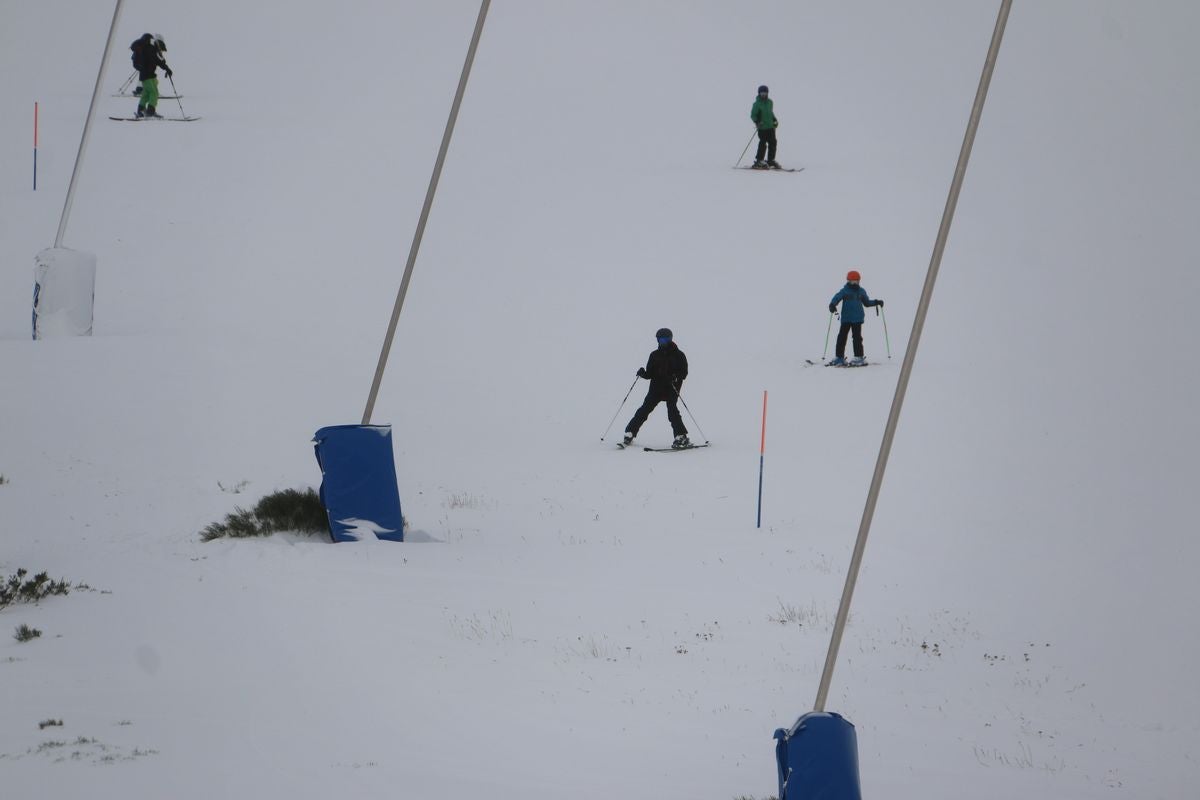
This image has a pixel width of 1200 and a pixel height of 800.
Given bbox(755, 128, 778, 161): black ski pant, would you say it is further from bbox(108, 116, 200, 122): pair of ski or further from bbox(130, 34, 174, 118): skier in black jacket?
bbox(108, 116, 200, 122): pair of ski

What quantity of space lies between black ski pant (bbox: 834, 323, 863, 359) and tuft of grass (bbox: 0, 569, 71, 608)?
15.4 metres

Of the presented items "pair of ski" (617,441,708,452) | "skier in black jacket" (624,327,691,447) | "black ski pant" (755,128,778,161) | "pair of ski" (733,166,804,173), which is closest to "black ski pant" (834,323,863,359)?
"pair of ski" (617,441,708,452)

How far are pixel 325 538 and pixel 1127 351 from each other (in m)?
17.7

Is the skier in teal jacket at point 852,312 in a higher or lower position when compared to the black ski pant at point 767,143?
lower

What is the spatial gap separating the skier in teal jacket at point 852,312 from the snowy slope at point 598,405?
616 mm

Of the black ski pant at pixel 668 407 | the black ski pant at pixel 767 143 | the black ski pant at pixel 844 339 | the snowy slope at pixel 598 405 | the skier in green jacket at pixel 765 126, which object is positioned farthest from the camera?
the black ski pant at pixel 767 143

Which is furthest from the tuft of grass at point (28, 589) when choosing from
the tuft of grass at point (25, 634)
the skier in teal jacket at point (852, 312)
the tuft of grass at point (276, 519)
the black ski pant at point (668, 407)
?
the skier in teal jacket at point (852, 312)

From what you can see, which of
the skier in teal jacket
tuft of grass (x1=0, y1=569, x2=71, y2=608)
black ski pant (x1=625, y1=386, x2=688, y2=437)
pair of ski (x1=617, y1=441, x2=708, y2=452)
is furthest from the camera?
the skier in teal jacket

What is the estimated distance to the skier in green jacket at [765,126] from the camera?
32219 millimetres

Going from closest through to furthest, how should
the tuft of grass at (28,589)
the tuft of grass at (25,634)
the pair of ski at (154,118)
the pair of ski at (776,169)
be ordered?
the tuft of grass at (25,634) → the tuft of grass at (28,589) → the pair of ski at (776,169) → the pair of ski at (154,118)

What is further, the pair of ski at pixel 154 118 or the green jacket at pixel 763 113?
the pair of ski at pixel 154 118

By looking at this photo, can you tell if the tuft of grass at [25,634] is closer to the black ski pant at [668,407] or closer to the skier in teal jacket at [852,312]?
the black ski pant at [668,407]

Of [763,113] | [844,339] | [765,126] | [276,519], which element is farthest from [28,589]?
[765,126]

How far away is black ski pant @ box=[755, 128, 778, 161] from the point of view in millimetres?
34188
